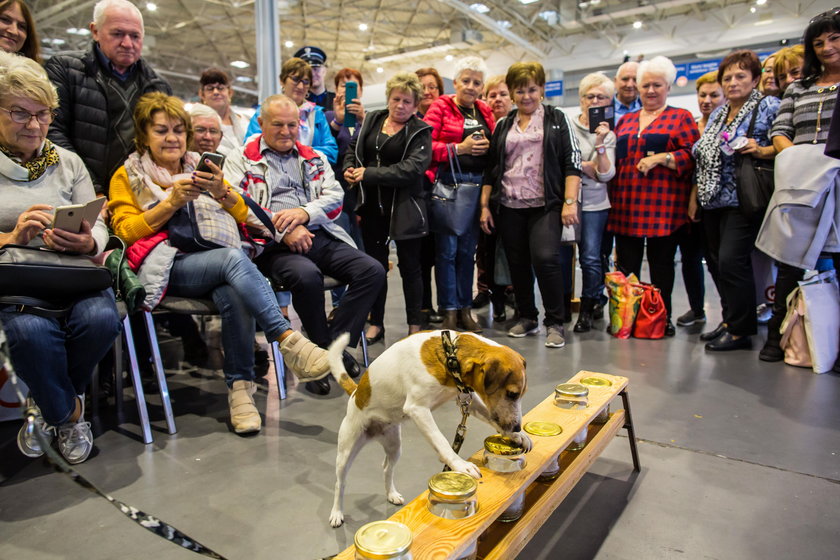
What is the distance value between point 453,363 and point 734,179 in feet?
8.94

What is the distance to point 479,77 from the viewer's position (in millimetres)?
3535

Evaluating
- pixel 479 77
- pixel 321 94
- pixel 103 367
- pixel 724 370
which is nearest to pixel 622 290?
pixel 724 370

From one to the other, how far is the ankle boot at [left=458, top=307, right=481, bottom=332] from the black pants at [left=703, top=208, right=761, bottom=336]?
5.03ft

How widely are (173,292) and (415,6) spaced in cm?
1360

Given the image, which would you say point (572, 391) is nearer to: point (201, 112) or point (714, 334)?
point (714, 334)

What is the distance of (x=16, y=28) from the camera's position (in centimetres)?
230

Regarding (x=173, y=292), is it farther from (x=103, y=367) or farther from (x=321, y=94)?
(x=321, y=94)

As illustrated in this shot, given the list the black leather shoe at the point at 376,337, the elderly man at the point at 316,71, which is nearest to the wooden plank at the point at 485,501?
the black leather shoe at the point at 376,337

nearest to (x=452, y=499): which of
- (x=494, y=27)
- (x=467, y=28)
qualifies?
(x=494, y=27)

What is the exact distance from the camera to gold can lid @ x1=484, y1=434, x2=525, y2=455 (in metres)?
1.30

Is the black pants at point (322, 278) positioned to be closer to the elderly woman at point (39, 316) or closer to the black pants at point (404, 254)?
the black pants at point (404, 254)

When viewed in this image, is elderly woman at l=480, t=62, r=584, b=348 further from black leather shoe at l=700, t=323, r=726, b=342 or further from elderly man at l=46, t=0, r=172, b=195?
elderly man at l=46, t=0, r=172, b=195

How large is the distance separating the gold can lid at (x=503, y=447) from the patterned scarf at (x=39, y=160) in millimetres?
1912

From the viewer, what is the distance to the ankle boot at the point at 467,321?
146 inches
